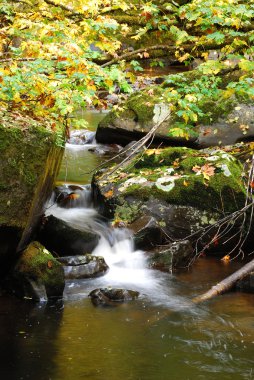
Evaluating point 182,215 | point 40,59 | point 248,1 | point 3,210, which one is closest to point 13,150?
point 3,210

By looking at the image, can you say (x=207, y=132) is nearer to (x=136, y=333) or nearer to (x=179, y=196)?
(x=179, y=196)

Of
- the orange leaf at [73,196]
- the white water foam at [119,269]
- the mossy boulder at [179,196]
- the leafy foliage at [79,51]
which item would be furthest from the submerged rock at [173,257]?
the orange leaf at [73,196]

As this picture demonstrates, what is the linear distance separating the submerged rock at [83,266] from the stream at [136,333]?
104 millimetres

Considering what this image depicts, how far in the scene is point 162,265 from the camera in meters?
6.99

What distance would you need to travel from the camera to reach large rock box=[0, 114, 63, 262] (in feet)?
16.8

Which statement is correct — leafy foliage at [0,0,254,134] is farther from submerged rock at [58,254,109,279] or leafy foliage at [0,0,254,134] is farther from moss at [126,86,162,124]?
moss at [126,86,162,124]

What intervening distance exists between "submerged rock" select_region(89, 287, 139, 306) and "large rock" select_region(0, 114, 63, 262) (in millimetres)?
1094

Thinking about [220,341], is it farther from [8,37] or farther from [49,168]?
[8,37]

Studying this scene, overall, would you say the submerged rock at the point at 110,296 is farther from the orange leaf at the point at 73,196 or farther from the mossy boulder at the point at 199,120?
the mossy boulder at the point at 199,120

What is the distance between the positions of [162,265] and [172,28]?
11.8ft

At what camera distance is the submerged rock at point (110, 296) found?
5.71 m

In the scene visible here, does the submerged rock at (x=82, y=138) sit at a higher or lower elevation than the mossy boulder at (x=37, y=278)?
higher

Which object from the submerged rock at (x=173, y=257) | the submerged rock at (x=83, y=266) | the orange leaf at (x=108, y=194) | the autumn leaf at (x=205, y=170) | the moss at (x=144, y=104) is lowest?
the submerged rock at (x=83, y=266)

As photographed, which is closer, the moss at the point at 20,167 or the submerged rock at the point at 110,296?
the moss at the point at 20,167
